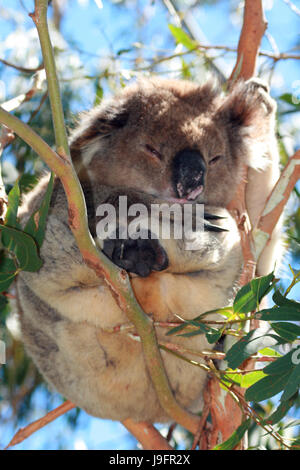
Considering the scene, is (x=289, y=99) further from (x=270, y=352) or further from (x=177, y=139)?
(x=270, y=352)

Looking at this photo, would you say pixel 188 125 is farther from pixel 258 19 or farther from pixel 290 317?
pixel 290 317

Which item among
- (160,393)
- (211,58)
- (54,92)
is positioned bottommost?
(160,393)

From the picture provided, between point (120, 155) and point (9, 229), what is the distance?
0.78m

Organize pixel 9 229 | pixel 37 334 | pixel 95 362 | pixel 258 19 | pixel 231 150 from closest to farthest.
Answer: pixel 9 229 → pixel 95 362 → pixel 37 334 → pixel 231 150 → pixel 258 19

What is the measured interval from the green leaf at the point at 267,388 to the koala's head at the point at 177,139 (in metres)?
0.84

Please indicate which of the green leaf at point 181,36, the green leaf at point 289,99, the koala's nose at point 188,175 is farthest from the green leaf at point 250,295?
the green leaf at point 181,36

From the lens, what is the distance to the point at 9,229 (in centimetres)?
170

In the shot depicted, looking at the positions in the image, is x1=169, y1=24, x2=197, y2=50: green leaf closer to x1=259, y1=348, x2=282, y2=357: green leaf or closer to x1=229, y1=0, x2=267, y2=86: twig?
x1=229, y1=0, x2=267, y2=86: twig

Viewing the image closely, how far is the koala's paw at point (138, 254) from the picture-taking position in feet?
5.99

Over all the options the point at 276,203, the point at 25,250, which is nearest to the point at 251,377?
the point at 276,203

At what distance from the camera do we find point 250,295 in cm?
160

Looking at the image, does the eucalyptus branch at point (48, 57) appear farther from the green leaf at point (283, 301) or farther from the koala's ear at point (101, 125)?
the koala's ear at point (101, 125)

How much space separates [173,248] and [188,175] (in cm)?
33

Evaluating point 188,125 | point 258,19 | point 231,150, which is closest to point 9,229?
point 188,125
